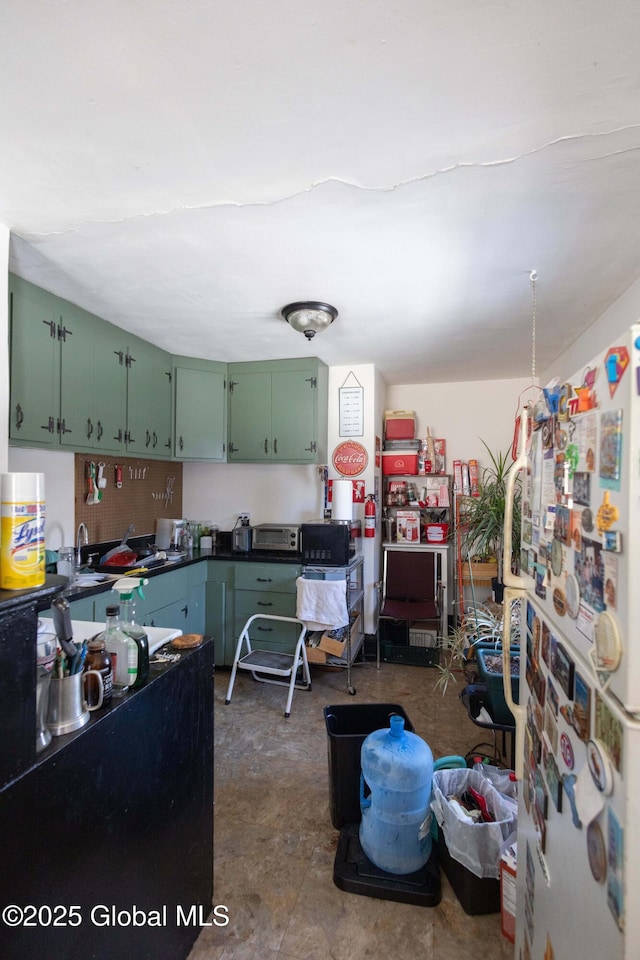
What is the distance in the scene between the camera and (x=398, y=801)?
156cm

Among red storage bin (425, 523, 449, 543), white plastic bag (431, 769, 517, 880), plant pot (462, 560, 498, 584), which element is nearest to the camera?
white plastic bag (431, 769, 517, 880)

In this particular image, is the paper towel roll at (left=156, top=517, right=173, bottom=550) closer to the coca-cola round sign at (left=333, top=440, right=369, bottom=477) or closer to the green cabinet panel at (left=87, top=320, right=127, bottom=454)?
the green cabinet panel at (left=87, top=320, right=127, bottom=454)

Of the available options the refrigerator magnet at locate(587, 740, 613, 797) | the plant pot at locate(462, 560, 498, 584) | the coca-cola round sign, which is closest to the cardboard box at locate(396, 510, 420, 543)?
the plant pot at locate(462, 560, 498, 584)

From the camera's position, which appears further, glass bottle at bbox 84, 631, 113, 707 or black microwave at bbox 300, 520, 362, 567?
black microwave at bbox 300, 520, 362, 567

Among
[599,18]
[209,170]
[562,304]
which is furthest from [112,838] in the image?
[562,304]

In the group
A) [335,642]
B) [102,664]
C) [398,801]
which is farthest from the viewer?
[335,642]

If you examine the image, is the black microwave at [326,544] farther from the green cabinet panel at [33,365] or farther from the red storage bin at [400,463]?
the green cabinet panel at [33,365]

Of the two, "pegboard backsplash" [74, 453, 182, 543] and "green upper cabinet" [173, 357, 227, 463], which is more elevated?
"green upper cabinet" [173, 357, 227, 463]

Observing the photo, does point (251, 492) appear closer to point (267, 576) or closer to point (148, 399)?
point (267, 576)

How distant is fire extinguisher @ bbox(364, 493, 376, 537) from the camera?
12.0 feet

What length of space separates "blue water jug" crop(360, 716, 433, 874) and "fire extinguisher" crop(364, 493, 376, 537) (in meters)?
2.15

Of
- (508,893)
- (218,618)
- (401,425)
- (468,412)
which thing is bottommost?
(508,893)

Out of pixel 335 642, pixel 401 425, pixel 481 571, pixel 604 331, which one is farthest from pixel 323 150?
pixel 481 571

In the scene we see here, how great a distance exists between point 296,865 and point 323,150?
8.12ft
